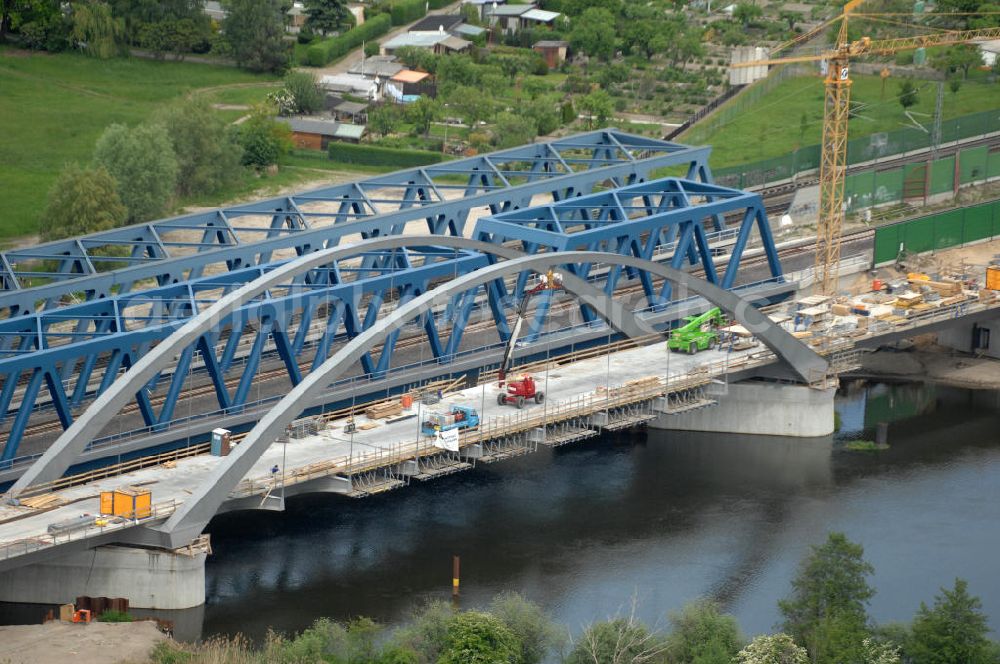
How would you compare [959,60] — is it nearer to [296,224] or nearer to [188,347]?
[296,224]

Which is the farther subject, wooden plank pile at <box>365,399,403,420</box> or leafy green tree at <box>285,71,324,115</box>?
leafy green tree at <box>285,71,324,115</box>

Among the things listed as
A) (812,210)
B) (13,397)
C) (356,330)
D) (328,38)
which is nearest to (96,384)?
(13,397)

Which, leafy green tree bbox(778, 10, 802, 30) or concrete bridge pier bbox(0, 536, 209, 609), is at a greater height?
leafy green tree bbox(778, 10, 802, 30)

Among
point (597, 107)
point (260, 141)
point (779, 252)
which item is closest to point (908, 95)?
point (597, 107)

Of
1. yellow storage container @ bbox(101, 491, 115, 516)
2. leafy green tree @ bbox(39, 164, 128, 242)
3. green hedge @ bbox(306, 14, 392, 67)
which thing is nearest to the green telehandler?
yellow storage container @ bbox(101, 491, 115, 516)

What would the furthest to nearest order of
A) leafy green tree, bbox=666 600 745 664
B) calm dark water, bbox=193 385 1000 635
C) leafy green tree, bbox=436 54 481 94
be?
leafy green tree, bbox=436 54 481 94 < calm dark water, bbox=193 385 1000 635 < leafy green tree, bbox=666 600 745 664

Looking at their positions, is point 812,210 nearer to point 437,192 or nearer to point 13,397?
point 437,192

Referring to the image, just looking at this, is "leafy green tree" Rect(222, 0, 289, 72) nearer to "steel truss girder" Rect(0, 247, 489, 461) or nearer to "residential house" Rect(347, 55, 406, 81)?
"residential house" Rect(347, 55, 406, 81)
